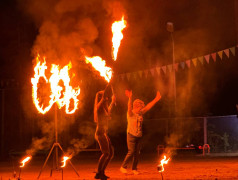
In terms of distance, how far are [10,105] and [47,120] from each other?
2.06m

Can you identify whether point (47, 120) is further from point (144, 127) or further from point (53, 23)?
point (53, 23)

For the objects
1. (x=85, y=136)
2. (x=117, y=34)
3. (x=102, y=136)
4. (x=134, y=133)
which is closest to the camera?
(x=102, y=136)

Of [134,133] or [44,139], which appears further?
[44,139]

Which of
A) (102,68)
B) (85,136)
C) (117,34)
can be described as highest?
(117,34)

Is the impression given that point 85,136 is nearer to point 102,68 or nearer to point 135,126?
point 135,126

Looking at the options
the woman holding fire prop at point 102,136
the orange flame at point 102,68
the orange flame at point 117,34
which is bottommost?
the woman holding fire prop at point 102,136

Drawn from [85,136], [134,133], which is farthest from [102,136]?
[85,136]

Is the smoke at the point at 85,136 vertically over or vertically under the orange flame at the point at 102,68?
under

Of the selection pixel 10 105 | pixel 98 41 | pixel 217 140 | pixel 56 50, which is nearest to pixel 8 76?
pixel 10 105

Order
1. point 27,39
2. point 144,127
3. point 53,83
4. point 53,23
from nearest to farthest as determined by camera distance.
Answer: point 53,83 < point 53,23 < point 144,127 < point 27,39

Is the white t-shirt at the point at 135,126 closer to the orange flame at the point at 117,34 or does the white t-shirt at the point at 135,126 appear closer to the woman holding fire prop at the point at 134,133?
the woman holding fire prop at the point at 134,133

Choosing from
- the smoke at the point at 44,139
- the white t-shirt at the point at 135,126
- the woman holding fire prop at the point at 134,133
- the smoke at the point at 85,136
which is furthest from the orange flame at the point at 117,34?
the smoke at the point at 85,136

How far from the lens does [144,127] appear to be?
79.7ft

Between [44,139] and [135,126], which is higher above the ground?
[135,126]
